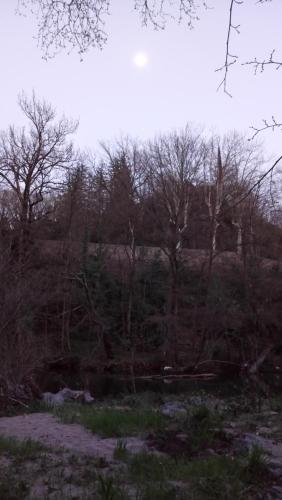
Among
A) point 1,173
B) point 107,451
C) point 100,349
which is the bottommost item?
point 100,349

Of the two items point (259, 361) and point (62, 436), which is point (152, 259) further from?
point (62, 436)

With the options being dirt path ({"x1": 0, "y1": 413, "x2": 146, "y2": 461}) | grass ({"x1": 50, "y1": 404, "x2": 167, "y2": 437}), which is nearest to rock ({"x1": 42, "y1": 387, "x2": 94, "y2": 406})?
dirt path ({"x1": 0, "y1": 413, "x2": 146, "y2": 461})

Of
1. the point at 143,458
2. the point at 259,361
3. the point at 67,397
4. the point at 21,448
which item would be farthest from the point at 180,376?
the point at 143,458

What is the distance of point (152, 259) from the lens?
4088 cm

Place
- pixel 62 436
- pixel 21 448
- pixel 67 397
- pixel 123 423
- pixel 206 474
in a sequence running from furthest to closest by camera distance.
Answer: pixel 67 397, pixel 123 423, pixel 62 436, pixel 21 448, pixel 206 474

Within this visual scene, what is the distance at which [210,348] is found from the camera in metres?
34.9

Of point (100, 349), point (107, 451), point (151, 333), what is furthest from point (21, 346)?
point (151, 333)

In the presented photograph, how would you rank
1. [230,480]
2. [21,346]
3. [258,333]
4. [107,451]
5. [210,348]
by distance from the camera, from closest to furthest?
[230,480], [107,451], [21,346], [210,348], [258,333]

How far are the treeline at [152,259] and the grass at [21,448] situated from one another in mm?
25167

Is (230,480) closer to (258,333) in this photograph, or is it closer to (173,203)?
(258,333)

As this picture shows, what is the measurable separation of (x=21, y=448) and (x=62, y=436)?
157 centimetres

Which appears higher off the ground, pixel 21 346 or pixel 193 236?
pixel 193 236

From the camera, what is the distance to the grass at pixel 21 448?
7715 millimetres

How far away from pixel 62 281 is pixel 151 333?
6.50 meters
